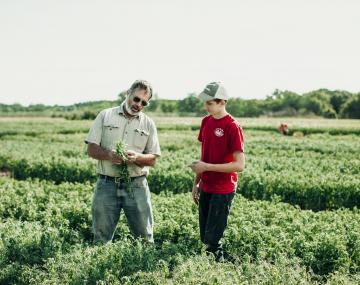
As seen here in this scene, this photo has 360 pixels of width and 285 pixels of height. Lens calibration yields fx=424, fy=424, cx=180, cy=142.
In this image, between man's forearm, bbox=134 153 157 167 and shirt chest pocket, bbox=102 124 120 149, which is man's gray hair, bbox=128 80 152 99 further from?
man's forearm, bbox=134 153 157 167

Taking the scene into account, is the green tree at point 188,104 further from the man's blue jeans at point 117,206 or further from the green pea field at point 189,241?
the man's blue jeans at point 117,206

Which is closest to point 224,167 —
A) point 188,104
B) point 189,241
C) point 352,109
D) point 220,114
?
point 220,114

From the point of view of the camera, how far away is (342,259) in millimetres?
6000

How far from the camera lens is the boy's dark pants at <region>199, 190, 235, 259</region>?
17.4 feet

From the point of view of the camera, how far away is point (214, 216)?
5.34 metres

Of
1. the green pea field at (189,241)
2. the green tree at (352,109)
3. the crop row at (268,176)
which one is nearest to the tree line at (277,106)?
the green tree at (352,109)

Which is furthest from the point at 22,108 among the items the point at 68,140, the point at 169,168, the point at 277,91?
the point at 169,168

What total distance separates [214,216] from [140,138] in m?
1.43

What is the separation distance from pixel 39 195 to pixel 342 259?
676 cm

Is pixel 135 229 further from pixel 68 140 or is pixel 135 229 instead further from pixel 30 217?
pixel 68 140

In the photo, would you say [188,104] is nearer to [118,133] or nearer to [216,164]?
[118,133]

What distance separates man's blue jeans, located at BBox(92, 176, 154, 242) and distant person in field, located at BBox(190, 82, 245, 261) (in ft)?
2.57

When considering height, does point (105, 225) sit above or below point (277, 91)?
below

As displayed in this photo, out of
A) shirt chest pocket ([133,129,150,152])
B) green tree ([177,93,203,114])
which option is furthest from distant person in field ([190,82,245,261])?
green tree ([177,93,203,114])
